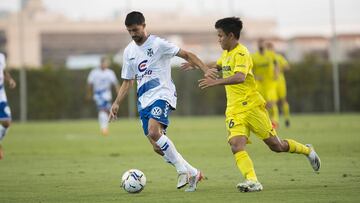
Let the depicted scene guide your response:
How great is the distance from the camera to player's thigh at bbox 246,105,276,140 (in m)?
11.0

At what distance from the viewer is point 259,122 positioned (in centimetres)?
1097

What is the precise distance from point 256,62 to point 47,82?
69.9 ft

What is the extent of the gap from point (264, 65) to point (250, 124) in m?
14.1

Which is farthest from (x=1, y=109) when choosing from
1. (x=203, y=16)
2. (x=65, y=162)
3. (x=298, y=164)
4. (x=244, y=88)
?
(x=203, y=16)

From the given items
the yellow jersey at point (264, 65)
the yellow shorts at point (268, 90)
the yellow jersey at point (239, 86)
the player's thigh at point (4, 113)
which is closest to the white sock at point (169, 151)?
the yellow jersey at point (239, 86)

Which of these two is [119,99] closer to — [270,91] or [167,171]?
[167,171]

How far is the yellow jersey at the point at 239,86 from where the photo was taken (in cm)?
1084

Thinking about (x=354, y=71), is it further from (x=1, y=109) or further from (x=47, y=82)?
(x=1, y=109)

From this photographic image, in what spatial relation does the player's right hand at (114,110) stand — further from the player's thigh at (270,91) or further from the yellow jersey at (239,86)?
the player's thigh at (270,91)

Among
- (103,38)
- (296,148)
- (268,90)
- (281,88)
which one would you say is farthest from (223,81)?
(103,38)

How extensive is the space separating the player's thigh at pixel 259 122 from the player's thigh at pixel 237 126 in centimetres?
8

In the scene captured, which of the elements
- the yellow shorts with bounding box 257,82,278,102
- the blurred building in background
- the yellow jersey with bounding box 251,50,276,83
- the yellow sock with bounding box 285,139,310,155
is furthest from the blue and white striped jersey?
the blurred building in background

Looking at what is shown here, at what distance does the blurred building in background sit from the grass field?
28.3 metres

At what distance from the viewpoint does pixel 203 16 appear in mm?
80625
